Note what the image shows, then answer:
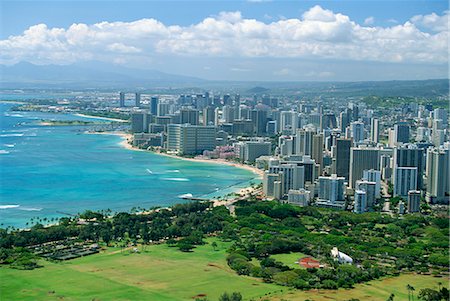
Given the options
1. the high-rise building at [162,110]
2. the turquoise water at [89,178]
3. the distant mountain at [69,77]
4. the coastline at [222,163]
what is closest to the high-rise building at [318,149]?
the coastline at [222,163]

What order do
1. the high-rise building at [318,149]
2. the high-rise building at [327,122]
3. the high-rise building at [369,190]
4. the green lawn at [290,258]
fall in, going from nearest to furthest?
1. the green lawn at [290,258]
2. the high-rise building at [369,190]
3. the high-rise building at [318,149]
4. the high-rise building at [327,122]

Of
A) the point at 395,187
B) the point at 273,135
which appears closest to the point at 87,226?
the point at 395,187

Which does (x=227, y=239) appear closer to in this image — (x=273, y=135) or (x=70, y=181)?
(x=70, y=181)

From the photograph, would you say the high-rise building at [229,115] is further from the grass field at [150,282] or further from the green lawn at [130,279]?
the grass field at [150,282]

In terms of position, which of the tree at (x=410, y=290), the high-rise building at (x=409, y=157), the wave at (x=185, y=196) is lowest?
the tree at (x=410, y=290)

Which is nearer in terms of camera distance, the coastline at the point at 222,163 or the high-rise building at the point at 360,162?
the coastline at the point at 222,163

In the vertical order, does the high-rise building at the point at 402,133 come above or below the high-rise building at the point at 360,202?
above
